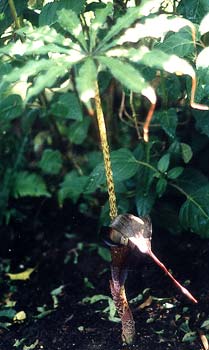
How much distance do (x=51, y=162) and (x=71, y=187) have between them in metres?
0.26

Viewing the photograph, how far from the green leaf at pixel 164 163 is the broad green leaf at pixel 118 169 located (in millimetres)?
67

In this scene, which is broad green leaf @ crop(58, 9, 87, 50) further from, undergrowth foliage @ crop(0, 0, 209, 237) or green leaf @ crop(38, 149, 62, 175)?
green leaf @ crop(38, 149, 62, 175)

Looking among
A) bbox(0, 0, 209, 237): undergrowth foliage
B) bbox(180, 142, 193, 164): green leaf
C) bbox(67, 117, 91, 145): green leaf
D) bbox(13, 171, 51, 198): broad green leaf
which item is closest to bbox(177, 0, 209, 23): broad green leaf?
bbox(0, 0, 209, 237): undergrowth foliage

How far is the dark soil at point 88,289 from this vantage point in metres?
1.58

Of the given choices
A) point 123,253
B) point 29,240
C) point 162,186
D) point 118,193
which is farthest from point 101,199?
point 123,253

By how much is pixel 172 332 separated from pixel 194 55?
2.41ft

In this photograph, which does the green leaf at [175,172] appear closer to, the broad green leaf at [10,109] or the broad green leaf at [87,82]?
the broad green leaf at [10,109]

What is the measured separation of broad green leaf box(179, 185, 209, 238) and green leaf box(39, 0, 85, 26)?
1.91 feet

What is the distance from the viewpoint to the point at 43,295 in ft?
6.01

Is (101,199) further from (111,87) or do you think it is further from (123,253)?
(123,253)

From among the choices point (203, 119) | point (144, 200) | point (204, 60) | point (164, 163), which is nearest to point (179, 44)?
point (204, 60)

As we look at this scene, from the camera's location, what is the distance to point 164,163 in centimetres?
160

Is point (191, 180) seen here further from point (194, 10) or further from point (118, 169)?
point (194, 10)

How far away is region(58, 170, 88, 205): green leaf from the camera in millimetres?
1970
